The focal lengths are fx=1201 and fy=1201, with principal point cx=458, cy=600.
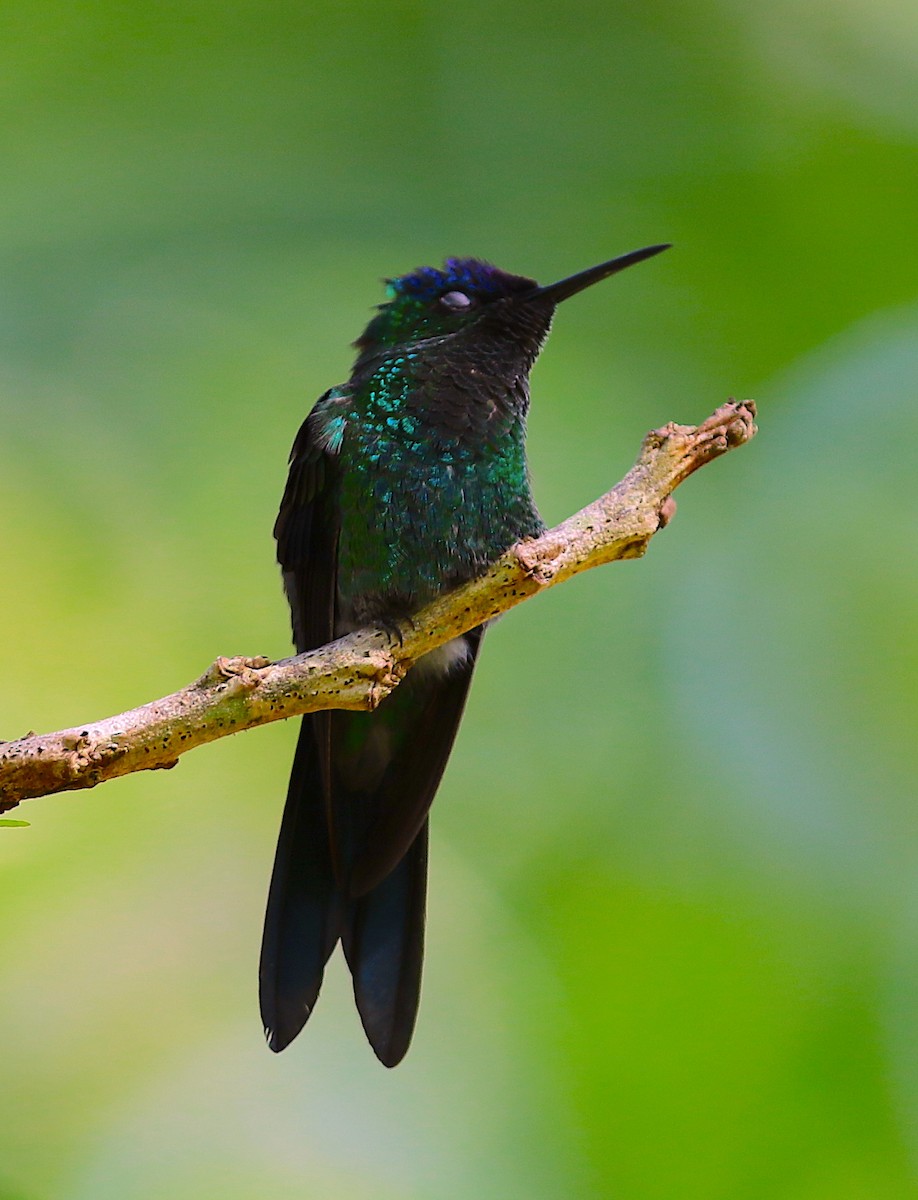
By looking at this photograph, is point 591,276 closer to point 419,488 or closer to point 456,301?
point 456,301

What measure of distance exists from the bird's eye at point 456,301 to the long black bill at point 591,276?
170 mm

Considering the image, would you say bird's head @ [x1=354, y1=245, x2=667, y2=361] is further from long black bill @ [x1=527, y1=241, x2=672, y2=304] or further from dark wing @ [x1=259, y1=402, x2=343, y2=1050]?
dark wing @ [x1=259, y1=402, x2=343, y2=1050]

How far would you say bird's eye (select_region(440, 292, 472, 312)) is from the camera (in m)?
3.08

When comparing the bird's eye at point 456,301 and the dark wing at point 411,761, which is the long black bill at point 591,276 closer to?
the bird's eye at point 456,301

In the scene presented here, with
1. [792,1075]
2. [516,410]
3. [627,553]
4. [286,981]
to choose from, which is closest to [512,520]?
[516,410]

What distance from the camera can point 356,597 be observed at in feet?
8.81

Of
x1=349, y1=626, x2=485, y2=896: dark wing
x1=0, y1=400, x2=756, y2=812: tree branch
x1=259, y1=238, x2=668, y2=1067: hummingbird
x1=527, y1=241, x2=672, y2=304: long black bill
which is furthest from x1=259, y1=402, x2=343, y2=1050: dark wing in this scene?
x1=527, y1=241, x2=672, y2=304: long black bill

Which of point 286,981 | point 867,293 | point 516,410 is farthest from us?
point 867,293

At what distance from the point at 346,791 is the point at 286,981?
1.62ft

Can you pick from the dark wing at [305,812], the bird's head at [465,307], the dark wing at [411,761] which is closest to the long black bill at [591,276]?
the bird's head at [465,307]

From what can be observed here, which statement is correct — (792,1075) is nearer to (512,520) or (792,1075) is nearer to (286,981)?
(286,981)

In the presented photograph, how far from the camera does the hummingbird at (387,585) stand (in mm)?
2645

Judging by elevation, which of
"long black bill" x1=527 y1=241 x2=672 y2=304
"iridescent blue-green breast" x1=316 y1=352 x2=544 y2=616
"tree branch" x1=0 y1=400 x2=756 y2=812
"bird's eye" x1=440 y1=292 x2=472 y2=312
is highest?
"bird's eye" x1=440 y1=292 x2=472 y2=312

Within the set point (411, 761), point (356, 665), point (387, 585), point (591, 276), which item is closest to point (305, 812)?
point (411, 761)
